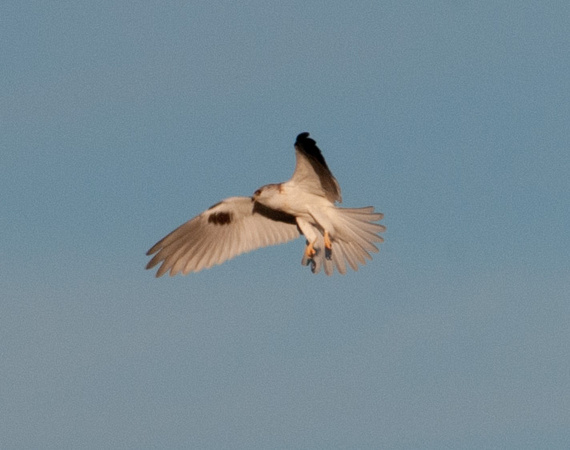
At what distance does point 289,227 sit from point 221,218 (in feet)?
3.11

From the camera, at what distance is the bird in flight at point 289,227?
14.4m

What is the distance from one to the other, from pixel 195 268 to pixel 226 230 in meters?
0.69

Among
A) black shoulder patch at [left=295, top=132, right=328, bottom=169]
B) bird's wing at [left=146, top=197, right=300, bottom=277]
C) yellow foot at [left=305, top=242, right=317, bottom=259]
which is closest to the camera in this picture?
black shoulder patch at [left=295, top=132, right=328, bottom=169]

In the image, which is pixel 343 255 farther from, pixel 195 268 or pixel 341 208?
pixel 195 268

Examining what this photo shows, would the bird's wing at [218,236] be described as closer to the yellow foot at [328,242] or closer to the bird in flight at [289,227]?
the bird in flight at [289,227]

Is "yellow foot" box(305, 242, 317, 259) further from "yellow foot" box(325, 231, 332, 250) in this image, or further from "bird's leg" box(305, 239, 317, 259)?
"yellow foot" box(325, 231, 332, 250)

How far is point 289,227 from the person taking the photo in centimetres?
1567

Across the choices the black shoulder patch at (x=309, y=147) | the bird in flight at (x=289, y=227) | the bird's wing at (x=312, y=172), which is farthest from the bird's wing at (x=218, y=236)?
the black shoulder patch at (x=309, y=147)

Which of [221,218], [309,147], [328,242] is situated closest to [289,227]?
[221,218]

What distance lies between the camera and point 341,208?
47.9 ft

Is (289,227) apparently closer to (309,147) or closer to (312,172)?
(312,172)

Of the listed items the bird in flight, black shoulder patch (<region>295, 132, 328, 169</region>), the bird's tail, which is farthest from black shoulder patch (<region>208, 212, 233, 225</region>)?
black shoulder patch (<region>295, 132, 328, 169</region>)

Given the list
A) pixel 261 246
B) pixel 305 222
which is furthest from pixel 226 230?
pixel 305 222

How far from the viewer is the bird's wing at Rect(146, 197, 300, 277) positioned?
15.4m
